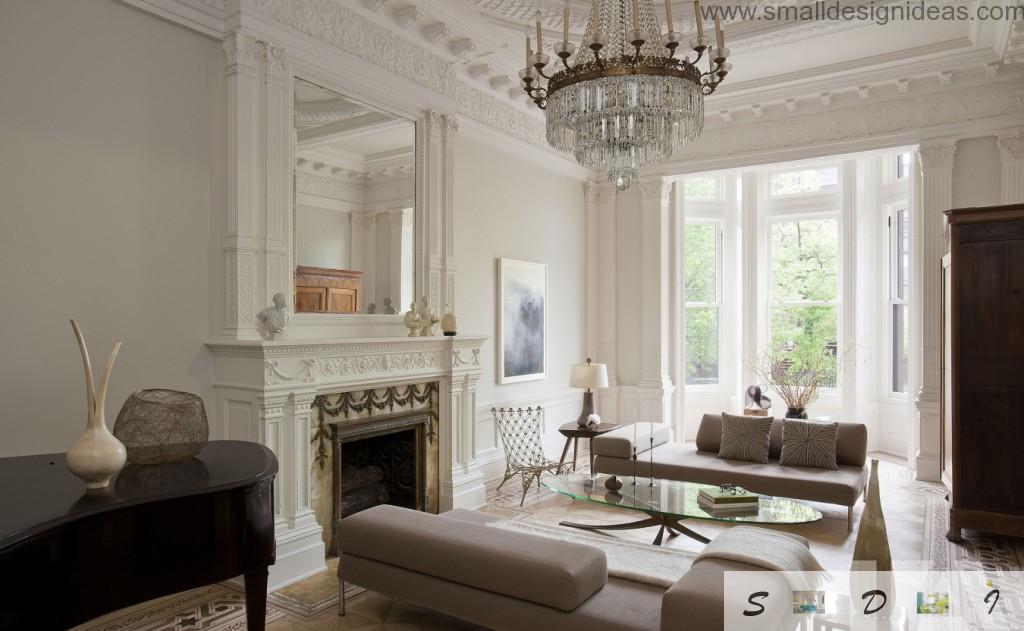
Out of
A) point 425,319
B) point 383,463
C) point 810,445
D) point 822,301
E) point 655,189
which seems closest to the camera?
point 383,463

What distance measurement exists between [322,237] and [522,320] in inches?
115

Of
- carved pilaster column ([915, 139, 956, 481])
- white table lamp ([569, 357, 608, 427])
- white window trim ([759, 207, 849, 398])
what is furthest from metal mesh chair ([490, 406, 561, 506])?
white window trim ([759, 207, 849, 398])

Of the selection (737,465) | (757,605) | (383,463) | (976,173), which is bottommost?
(737,465)

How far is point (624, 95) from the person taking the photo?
3.65 meters

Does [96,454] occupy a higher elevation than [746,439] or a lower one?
higher

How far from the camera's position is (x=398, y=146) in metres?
5.39

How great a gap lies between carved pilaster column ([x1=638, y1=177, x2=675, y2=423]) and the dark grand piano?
6.29 metres

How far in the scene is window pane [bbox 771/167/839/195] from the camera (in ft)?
28.8

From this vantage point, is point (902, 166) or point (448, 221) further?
point (902, 166)

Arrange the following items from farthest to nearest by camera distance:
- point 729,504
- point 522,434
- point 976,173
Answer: point 522,434
point 976,173
point 729,504

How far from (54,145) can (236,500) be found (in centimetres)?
246

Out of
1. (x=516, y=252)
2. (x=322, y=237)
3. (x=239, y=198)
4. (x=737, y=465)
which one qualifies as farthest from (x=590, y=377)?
(x=239, y=198)

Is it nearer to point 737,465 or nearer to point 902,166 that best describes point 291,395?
point 737,465

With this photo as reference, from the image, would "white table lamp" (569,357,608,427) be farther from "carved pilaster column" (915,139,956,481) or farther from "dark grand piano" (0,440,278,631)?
"dark grand piano" (0,440,278,631)
